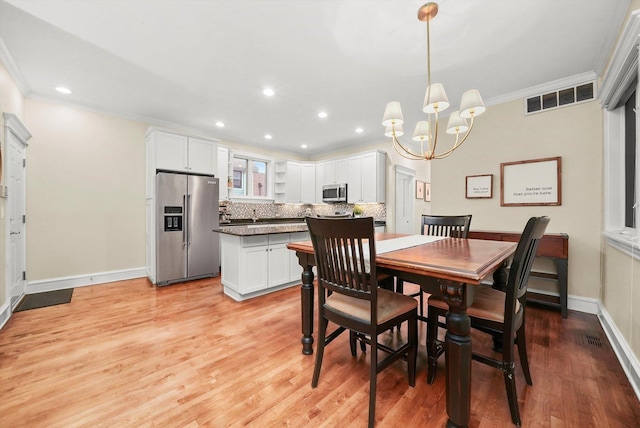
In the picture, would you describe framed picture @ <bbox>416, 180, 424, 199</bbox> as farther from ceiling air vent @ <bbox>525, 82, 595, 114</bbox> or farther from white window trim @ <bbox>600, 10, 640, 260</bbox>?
white window trim @ <bbox>600, 10, 640, 260</bbox>

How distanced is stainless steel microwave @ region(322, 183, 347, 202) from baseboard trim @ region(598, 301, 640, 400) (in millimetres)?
4234

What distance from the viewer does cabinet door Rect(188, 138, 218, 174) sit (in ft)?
14.0

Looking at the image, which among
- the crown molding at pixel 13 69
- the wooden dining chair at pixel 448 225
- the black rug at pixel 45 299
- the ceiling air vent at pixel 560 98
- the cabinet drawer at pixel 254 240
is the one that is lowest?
the black rug at pixel 45 299

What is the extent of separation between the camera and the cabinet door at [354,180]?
18.4ft

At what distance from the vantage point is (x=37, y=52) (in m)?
2.49

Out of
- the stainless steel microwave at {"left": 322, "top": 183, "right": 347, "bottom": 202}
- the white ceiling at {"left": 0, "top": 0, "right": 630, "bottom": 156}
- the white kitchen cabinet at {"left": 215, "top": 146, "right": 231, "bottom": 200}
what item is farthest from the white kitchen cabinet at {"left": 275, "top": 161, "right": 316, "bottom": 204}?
the white ceiling at {"left": 0, "top": 0, "right": 630, "bottom": 156}

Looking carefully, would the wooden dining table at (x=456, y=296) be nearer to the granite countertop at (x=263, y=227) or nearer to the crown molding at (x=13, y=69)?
the granite countertop at (x=263, y=227)

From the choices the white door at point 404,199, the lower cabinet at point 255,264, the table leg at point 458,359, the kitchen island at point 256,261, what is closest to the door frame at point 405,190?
the white door at point 404,199

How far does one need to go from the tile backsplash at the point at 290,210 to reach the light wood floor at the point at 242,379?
126 inches

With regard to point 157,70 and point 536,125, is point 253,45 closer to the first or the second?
point 157,70

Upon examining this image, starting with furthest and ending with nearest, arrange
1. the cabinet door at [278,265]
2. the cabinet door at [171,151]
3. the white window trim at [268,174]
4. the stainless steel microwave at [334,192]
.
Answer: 1. the stainless steel microwave at [334,192]
2. the white window trim at [268,174]
3. the cabinet door at [171,151]
4. the cabinet door at [278,265]

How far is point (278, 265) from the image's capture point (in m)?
3.48

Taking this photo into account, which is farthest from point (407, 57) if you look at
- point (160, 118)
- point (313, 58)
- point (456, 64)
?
point (160, 118)

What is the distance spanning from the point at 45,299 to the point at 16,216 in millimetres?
1052
